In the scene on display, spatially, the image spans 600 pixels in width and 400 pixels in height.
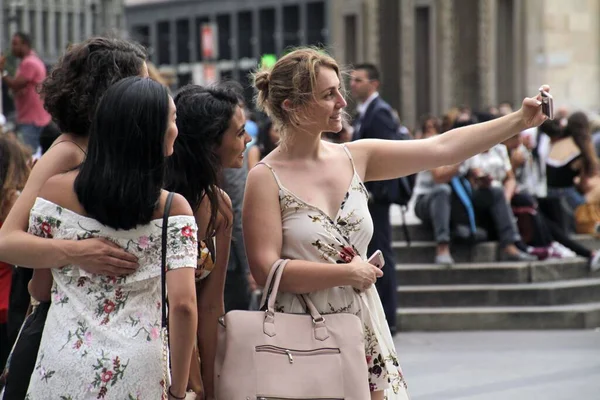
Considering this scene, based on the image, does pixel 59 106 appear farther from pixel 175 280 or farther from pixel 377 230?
pixel 377 230

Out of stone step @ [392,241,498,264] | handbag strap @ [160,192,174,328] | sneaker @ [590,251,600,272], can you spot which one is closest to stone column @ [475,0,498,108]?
sneaker @ [590,251,600,272]

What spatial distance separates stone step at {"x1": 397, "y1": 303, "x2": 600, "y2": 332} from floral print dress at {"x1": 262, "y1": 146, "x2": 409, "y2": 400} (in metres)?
7.20

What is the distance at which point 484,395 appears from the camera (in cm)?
870

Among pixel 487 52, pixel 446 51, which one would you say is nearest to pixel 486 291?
pixel 487 52

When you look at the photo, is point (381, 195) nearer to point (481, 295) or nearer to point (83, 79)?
point (481, 295)

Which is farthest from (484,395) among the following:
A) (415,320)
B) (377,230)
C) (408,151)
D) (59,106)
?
(59,106)

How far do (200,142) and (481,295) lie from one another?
7959 mm

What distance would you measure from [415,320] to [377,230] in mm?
1690

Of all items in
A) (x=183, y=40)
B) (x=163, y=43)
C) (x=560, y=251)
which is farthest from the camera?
(x=163, y=43)

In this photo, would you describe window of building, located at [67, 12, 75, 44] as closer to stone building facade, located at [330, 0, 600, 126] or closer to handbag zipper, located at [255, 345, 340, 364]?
stone building facade, located at [330, 0, 600, 126]

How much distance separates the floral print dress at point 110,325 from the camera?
374 cm

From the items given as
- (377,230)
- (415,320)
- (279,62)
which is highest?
(279,62)

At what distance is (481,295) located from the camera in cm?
1215

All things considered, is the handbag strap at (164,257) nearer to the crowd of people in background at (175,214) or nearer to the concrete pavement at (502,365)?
the crowd of people in background at (175,214)
